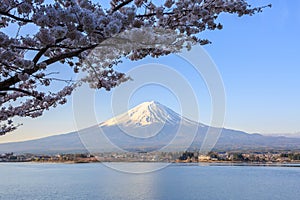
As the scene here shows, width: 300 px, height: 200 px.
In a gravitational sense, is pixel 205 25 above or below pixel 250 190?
above

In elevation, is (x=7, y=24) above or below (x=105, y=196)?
above

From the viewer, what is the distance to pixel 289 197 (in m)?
12.7

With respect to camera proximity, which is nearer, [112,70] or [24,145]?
[112,70]

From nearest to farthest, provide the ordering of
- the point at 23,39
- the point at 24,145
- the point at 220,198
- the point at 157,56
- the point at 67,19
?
the point at 67,19, the point at 23,39, the point at 157,56, the point at 220,198, the point at 24,145

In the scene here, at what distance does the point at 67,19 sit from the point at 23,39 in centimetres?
47

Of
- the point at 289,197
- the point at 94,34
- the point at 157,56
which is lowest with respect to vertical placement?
the point at 289,197

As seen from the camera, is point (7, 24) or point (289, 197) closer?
point (7, 24)

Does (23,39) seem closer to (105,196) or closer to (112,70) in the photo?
(112,70)

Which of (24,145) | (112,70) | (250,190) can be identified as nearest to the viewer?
(112,70)

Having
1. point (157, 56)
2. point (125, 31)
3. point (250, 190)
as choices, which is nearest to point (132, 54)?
point (157, 56)

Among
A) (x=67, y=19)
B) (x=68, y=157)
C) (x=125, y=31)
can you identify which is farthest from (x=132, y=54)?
(x=68, y=157)

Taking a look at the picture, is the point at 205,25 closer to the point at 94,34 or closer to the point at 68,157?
the point at 94,34

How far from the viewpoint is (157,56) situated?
2473 millimetres

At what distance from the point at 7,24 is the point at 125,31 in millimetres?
956
